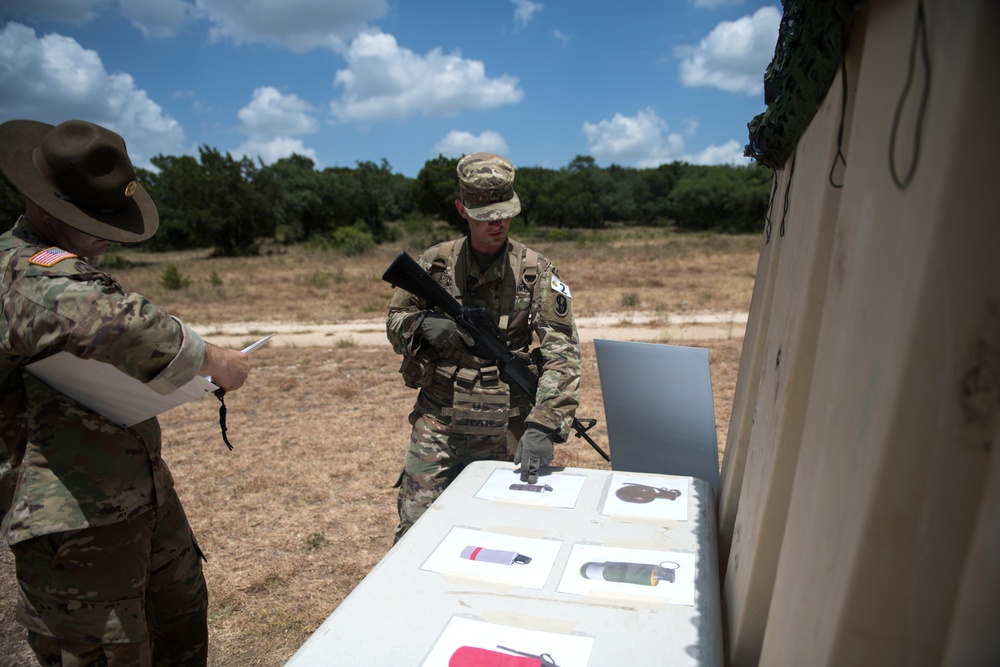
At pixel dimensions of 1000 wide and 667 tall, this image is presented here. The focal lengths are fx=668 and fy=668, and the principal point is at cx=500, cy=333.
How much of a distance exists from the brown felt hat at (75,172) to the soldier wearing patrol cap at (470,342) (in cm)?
109

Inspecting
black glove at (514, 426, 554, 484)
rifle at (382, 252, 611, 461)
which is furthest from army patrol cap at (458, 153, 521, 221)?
black glove at (514, 426, 554, 484)

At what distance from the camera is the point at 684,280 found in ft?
53.6

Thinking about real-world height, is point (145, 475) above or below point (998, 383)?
below

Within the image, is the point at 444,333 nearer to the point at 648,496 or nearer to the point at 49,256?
the point at 648,496

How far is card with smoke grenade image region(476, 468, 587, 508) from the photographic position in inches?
78.4

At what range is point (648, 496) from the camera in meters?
1.99

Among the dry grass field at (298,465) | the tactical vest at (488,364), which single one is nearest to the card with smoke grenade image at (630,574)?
the tactical vest at (488,364)

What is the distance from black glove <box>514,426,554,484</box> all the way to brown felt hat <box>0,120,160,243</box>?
1.35m

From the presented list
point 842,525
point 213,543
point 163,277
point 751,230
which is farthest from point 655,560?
point 751,230

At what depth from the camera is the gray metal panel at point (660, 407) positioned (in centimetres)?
247

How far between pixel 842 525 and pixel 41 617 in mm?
2040

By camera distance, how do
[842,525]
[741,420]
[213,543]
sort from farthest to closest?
[213,543] < [741,420] < [842,525]

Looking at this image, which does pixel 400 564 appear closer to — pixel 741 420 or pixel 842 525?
pixel 741 420

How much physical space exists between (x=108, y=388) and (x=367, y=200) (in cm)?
4150
